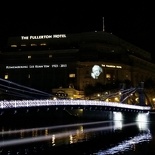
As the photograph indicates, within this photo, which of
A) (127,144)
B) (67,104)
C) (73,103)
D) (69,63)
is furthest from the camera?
(69,63)

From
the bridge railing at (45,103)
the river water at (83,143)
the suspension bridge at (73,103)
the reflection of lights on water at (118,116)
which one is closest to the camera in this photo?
the river water at (83,143)

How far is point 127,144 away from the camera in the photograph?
48.1 meters

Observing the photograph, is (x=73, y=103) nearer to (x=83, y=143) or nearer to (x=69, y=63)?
(x=83, y=143)

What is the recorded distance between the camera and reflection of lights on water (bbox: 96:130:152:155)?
4203 cm

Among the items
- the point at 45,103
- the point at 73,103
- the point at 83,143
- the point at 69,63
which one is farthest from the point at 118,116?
the point at 69,63

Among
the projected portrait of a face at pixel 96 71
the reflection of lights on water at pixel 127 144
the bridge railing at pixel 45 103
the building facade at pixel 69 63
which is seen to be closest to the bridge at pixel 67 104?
the bridge railing at pixel 45 103

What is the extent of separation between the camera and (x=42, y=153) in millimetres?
40062

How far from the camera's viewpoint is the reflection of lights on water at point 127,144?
42.0 metres

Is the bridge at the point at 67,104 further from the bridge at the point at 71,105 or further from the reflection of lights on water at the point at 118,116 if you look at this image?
the reflection of lights on water at the point at 118,116

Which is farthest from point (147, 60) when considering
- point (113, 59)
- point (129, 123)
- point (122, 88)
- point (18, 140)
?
point (18, 140)

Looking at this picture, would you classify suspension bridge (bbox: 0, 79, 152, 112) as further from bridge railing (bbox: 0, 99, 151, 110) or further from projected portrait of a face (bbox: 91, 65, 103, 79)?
projected portrait of a face (bbox: 91, 65, 103, 79)

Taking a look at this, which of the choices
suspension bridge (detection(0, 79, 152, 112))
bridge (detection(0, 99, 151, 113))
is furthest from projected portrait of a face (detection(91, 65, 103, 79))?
bridge (detection(0, 99, 151, 113))

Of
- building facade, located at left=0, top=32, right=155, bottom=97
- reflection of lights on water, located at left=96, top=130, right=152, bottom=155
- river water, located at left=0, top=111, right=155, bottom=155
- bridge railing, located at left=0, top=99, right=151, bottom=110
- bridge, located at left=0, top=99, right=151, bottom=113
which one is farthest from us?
building facade, located at left=0, top=32, right=155, bottom=97

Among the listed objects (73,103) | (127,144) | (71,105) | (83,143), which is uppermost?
(73,103)
